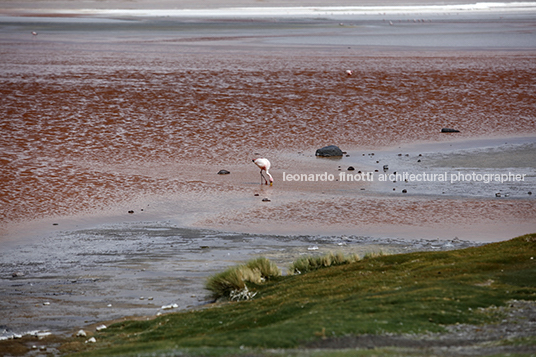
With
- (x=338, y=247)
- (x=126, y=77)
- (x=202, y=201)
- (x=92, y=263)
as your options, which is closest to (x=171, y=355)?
(x=92, y=263)

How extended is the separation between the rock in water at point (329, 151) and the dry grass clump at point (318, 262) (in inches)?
350

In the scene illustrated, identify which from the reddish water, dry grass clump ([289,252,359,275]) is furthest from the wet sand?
dry grass clump ([289,252,359,275])

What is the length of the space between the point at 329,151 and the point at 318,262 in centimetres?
920

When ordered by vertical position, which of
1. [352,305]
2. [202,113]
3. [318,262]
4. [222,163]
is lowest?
[222,163]

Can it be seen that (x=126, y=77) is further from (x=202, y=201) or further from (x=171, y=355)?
(x=171, y=355)

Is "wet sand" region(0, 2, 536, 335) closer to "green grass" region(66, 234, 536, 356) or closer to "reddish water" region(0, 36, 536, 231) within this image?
"reddish water" region(0, 36, 536, 231)

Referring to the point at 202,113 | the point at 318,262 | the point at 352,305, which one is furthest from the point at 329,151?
the point at 352,305

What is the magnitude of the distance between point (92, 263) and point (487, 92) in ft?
74.1

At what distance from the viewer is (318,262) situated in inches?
395

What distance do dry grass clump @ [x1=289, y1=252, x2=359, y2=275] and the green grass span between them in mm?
416

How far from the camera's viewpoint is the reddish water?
16.9 meters

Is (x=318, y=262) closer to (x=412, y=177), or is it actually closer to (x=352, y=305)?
(x=352, y=305)

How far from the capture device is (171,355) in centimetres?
579

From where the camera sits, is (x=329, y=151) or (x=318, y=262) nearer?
(x=318, y=262)
